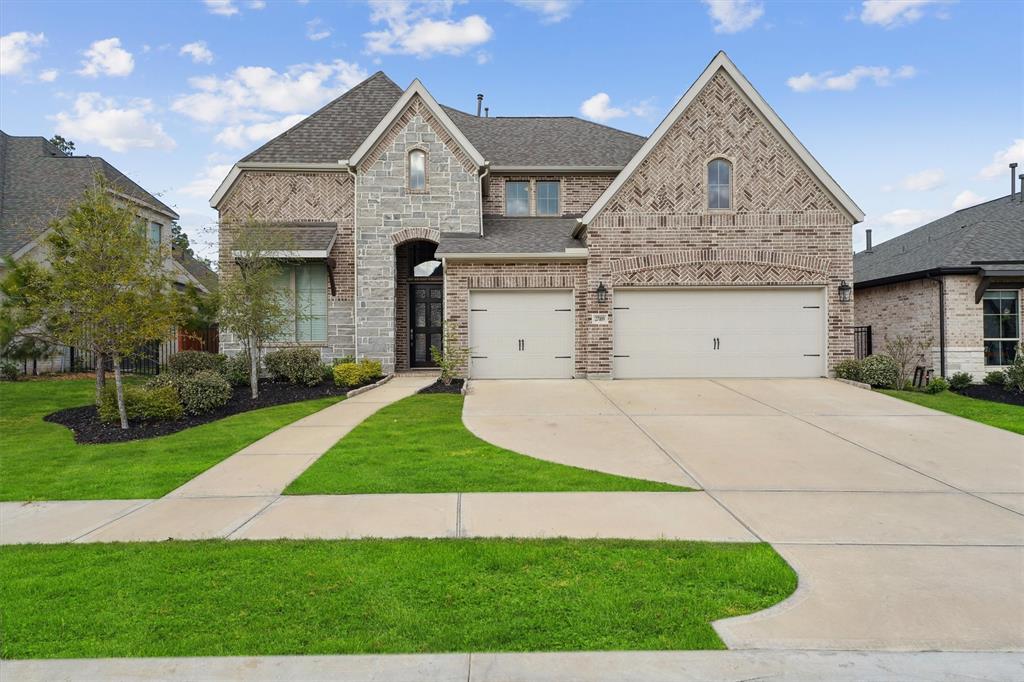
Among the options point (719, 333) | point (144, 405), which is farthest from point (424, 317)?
point (144, 405)

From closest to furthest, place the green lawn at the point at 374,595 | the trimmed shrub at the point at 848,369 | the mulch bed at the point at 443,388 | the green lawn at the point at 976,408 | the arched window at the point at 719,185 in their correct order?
the green lawn at the point at 374,595 → the green lawn at the point at 976,408 → the mulch bed at the point at 443,388 → the trimmed shrub at the point at 848,369 → the arched window at the point at 719,185

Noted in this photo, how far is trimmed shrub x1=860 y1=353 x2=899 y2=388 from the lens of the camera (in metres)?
13.8

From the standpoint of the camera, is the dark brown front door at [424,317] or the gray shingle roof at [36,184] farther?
the gray shingle roof at [36,184]

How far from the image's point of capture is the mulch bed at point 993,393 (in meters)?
13.4

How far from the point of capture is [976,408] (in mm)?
11523

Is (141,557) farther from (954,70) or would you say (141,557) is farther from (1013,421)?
(954,70)

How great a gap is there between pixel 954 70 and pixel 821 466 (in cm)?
1498

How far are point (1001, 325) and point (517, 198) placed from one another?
46.1 ft

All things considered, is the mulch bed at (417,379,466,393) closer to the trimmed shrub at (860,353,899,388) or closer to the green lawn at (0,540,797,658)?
the green lawn at (0,540,797,658)

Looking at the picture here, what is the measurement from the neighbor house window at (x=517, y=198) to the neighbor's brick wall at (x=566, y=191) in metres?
0.12

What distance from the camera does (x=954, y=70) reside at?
15680 mm

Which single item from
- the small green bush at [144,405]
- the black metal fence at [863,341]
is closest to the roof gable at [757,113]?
the black metal fence at [863,341]

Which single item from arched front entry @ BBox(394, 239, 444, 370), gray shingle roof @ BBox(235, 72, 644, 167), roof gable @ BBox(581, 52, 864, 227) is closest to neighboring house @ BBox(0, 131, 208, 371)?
gray shingle roof @ BBox(235, 72, 644, 167)

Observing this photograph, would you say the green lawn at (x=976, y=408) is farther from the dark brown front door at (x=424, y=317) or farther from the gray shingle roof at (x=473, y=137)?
the dark brown front door at (x=424, y=317)
